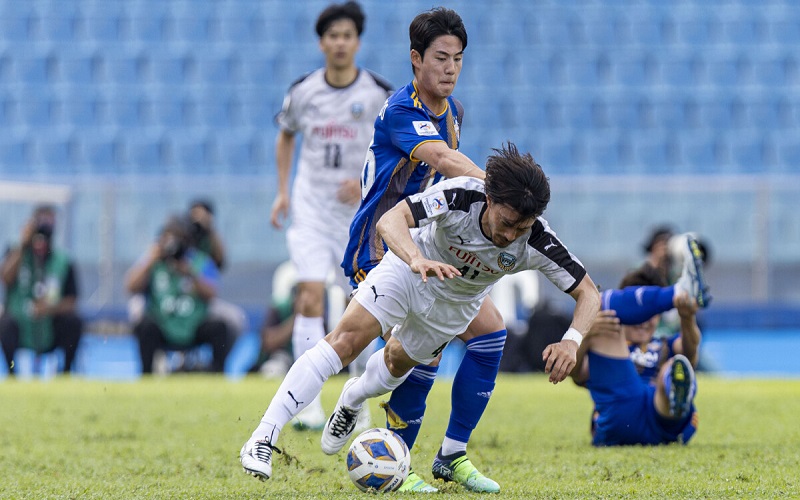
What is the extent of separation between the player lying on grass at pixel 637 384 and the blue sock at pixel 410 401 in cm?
146

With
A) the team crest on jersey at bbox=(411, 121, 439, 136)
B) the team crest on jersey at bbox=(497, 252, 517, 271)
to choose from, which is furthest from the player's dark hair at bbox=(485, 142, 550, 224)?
the team crest on jersey at bbox=(411, 121, 439, 136)

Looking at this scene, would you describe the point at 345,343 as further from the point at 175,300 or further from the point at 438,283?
the point at 175,300

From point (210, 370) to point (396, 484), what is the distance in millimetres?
8439

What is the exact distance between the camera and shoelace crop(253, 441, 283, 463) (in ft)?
14.1

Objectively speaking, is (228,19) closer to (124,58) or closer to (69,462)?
(124,58)

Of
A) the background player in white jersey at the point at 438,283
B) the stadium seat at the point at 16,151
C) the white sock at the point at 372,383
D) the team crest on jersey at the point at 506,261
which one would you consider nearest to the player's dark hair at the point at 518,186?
the background player in white jersey at the point at 438,283

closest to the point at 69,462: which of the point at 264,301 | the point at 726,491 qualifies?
the point at 726,491

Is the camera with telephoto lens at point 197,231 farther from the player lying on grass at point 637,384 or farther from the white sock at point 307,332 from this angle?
the player lying on grass at point 637,384

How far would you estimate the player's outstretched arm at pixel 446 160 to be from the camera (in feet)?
15.5

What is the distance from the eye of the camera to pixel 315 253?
24.0ft

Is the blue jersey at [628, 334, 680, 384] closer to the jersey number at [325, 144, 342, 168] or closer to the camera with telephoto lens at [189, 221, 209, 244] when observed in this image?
the jersey number at [325, 144, 342, 168]

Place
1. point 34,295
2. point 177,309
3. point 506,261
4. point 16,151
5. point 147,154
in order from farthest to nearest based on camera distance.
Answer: point 16,151, point 147,154, point 34,295, point 177,309, point 506,261

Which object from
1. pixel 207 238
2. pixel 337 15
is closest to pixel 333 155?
pixel 337 15

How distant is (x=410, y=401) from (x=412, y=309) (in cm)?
61
